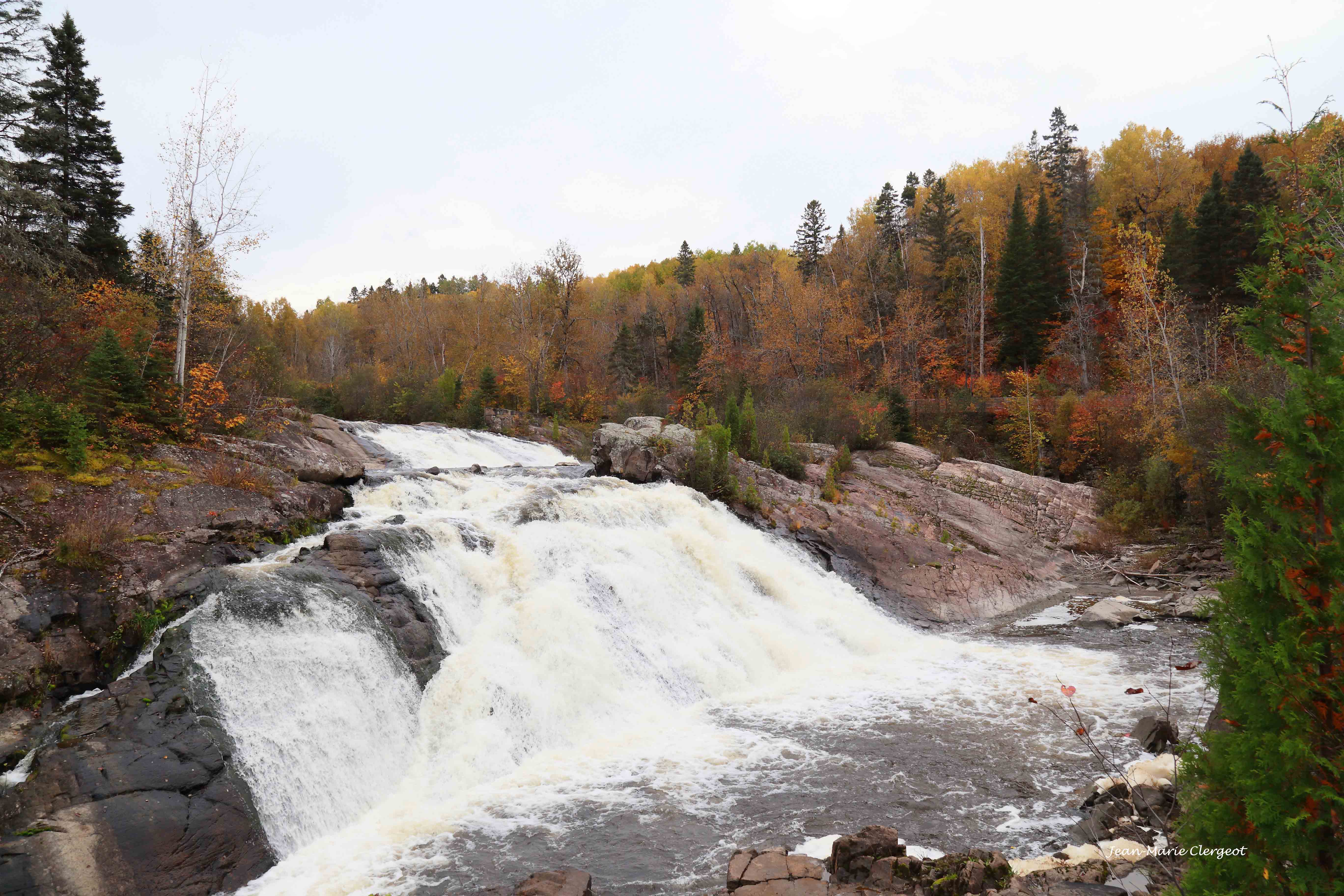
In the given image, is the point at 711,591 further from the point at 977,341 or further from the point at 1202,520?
the point at 977,341

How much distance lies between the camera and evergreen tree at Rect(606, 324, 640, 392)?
46938 millimetres

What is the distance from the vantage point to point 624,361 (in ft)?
161

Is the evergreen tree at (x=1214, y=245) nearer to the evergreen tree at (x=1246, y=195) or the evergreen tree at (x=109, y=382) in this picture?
the evergreen tree at (x=1246, y=195)

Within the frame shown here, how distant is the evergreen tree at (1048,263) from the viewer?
129ft

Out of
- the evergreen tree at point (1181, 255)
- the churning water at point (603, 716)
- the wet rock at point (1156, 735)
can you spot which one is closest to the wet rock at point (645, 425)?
the churning water at point (603, 716)

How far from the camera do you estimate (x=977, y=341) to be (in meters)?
41.9

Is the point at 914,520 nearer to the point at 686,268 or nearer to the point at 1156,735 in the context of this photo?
the point at 1156,735

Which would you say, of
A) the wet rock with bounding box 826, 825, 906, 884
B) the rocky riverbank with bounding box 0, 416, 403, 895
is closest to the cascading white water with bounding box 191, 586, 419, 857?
the rocky riverbank with bounding box 0, 416, 403, 895

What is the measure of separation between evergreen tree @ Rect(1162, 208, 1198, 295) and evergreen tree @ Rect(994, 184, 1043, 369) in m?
6.28

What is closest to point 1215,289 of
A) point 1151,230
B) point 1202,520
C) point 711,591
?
point 1151,230

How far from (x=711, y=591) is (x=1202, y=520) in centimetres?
1563

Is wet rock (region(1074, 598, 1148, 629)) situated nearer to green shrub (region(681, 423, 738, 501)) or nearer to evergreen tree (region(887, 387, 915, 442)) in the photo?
green shrub (region(681, 423, 738, 501))

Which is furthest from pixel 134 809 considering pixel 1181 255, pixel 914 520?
pixel 1181 255

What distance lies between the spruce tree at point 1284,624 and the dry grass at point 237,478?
13468 mm
